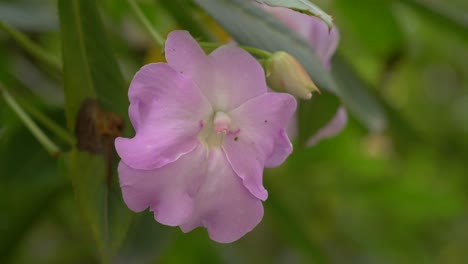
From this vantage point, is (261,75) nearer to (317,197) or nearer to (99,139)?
(99,139)

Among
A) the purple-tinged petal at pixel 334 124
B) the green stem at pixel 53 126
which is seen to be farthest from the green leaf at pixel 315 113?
the green stem at pixel 53 126

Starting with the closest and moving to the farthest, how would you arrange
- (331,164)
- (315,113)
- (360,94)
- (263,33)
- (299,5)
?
(299,5) → (263,33) → (315,113) → (360,94) → (331,164)

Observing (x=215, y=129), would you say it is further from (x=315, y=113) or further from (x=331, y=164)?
(x=331, y=164)

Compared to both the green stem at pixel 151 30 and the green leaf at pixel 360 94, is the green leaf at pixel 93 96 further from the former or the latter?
the green leaf at pixel 360 94

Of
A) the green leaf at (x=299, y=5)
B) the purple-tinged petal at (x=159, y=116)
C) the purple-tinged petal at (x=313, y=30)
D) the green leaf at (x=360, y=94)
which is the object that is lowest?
the green leaf at (x=360, y=94)

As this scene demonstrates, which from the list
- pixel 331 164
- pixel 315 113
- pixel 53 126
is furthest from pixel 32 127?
pixel 331 164

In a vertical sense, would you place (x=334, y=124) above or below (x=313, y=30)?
→ below

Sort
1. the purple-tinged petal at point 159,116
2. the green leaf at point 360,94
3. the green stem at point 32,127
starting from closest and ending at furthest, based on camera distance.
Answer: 1. the purple-tinged petal at point 159,116
2. the green stem at point 32,127
3. the green leaf at point 360,94

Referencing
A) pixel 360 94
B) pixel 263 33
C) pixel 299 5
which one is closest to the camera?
pixel 299 5
